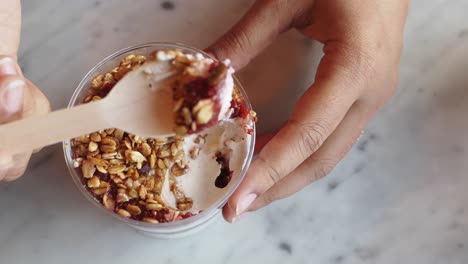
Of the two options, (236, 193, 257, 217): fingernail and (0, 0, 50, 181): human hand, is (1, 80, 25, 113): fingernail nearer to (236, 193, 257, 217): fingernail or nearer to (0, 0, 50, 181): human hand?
(0, 0, 50, 181): human hand

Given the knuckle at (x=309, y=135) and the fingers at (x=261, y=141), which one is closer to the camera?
A: the knuckle at (x=309, y=135)

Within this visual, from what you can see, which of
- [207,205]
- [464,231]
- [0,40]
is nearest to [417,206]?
[464,231]

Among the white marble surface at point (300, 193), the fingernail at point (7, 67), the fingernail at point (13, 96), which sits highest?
the fingernail at point (7, 67)

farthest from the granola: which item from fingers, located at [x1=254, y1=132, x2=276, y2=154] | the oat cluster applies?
fingers, located at [x1=254, y1=132, x2=276, y2=154]

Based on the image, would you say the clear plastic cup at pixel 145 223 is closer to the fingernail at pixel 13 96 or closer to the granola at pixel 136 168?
the granola at pixel 136 168

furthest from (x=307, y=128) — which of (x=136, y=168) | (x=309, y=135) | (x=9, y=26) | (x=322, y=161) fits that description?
(x=9, y=26)

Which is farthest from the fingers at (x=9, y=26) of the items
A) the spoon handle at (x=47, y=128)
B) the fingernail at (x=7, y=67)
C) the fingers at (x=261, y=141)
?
the fingers at (x=261, y=141)
